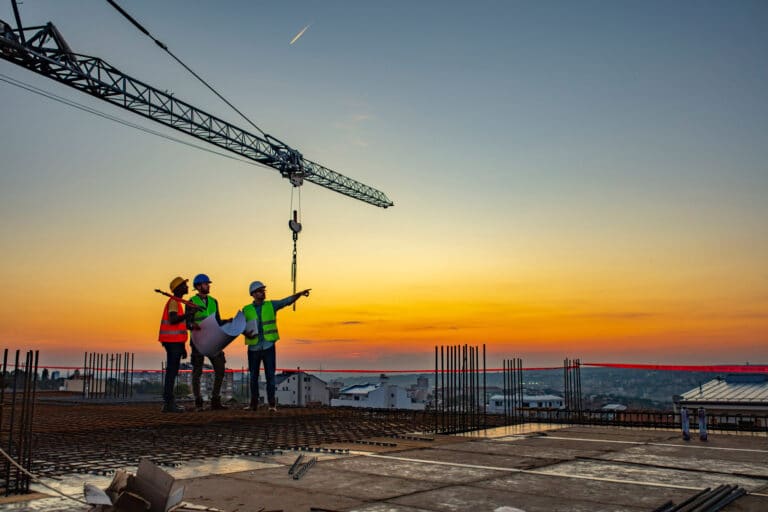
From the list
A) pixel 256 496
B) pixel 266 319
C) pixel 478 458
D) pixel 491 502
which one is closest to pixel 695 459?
pixel 478 458

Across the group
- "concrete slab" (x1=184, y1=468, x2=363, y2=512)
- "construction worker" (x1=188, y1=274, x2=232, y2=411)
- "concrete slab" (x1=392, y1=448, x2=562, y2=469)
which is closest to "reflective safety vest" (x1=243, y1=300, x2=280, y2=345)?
"construction worker" (x1=188, y1=274, x2=232, y2=411)

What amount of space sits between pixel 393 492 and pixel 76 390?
31.4 metres

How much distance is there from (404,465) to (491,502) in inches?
92.4

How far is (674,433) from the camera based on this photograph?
42.1 ft

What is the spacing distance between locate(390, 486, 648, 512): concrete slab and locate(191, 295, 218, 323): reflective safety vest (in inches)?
350

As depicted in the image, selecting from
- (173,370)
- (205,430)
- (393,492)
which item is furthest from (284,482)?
(173,370)

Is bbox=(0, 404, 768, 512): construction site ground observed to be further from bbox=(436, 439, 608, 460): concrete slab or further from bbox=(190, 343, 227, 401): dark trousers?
bbox=(190, 343, 227, 401): dark trousers

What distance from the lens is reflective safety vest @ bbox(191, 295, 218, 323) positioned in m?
14.1

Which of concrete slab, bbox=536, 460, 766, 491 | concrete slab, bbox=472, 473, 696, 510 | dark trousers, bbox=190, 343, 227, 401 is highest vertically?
dark trousers, bbox=190, 343, 227, 401

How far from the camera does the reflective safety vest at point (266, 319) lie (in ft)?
49.2

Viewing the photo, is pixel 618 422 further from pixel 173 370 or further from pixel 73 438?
pixel 73 438

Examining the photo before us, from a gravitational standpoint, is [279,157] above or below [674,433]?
above

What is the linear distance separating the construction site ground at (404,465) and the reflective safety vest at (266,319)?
7.64ft

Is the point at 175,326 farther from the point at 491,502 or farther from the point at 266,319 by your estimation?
the point at 491,502
